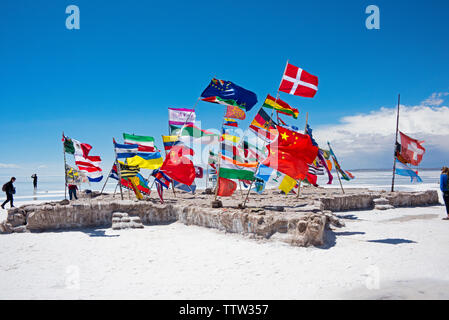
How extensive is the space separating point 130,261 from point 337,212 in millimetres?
9441

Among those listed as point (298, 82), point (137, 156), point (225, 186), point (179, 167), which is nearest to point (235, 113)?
point (298, 82)

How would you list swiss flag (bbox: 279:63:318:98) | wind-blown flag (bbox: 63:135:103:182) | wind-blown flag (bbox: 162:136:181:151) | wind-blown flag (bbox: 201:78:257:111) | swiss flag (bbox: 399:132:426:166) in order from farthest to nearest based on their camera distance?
swiss flag (bbox: 399:132:426:166) → wind-blown flag (bbox: 63:135:103:182) → wind-blown flag (bbox: 162:136:181:151) → wind-blown flag (bbox: 201:78:257:111) → swiss flag (bbox: 279:63:318:98)

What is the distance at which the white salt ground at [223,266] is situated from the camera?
4.52 m

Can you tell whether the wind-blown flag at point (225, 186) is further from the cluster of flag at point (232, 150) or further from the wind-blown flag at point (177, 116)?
the wind-blown flag at point (177, 116)

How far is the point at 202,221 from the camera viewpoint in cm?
987

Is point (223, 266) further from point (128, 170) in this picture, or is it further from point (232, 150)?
point (128, 170)

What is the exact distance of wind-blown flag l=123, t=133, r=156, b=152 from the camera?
13.7 m

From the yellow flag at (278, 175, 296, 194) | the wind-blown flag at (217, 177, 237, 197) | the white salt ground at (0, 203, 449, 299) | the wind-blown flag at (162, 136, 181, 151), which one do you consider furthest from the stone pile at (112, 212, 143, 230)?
the yellow flag at (278, 175, 296, 194)

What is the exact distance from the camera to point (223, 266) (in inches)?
230

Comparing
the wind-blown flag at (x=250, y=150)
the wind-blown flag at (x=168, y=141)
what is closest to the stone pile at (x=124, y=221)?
the wind-blown flag at (x=168, y=141)

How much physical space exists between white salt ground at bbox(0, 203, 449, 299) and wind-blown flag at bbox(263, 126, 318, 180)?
2.13 m

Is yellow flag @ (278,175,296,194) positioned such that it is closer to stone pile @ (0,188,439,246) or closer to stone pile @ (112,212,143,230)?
stone pile @ (0,188,439,246)
